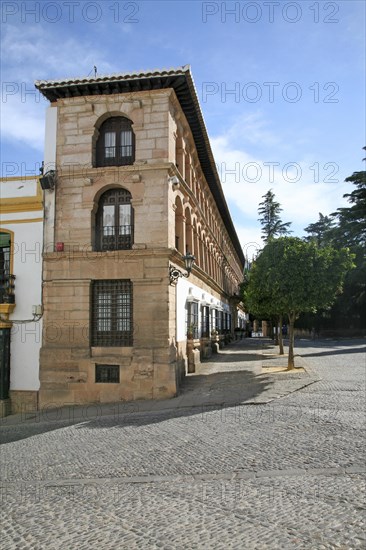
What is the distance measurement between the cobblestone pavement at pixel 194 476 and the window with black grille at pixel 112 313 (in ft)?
7.63

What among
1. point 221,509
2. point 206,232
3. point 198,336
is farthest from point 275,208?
point 221,509

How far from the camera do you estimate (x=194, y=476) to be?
587 cm

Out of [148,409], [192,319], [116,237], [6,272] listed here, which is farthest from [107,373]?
[192,319]

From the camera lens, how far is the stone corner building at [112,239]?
12.2m

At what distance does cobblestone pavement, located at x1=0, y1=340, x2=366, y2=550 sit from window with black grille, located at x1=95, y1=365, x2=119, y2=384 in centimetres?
145

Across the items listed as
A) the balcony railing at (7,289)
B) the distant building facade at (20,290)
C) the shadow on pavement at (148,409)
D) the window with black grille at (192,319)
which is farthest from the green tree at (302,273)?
the balcony railing at (7,289)

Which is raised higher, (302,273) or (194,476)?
(302,273)

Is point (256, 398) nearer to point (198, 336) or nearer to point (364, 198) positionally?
point (198, 336)

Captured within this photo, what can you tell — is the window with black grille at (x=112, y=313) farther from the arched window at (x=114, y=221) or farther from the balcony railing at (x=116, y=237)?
the arched window at (x=114, y=221)

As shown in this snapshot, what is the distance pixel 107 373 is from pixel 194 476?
6.93 meters

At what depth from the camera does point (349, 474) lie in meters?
5.64

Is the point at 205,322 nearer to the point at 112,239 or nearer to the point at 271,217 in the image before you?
the point at 112,239

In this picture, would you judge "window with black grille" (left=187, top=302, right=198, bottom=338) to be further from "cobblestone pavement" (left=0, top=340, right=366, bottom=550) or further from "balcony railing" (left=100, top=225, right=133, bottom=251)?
"cobblestone pavement" (left=0, top=340, right=366, bottom=550)

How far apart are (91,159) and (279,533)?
37.6 feet
